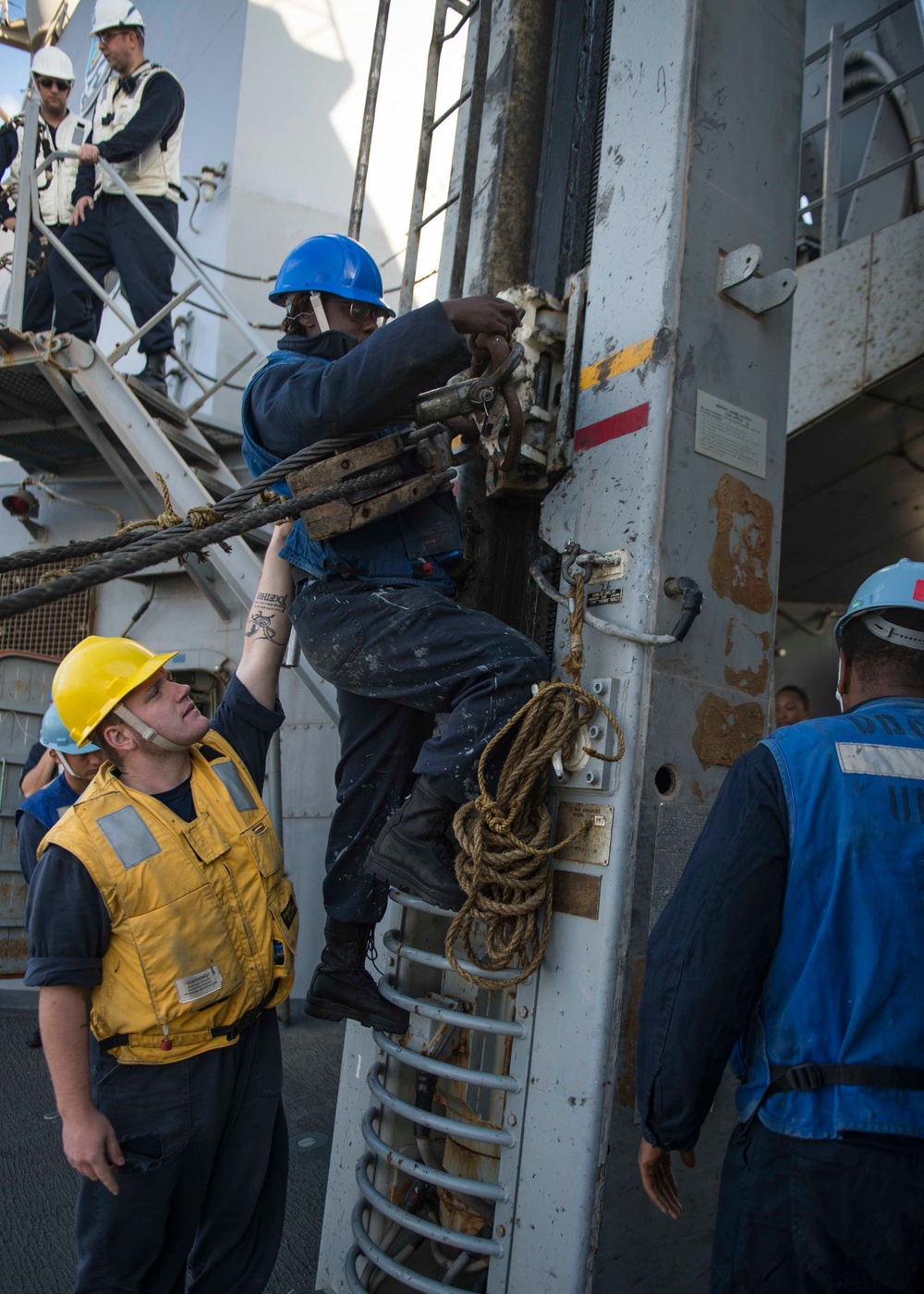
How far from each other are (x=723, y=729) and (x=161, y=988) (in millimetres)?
1501

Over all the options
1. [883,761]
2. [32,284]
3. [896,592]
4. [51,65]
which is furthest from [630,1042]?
[51,65]

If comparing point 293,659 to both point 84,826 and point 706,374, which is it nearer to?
point 84,826

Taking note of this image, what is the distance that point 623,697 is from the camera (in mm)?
2311

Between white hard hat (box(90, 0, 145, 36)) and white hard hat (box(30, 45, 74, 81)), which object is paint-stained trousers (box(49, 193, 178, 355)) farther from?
white hard hat (box(30, 45, 74, 81))

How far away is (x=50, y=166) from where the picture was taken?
619 centimetres

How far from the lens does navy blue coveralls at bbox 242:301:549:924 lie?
2.20 metres

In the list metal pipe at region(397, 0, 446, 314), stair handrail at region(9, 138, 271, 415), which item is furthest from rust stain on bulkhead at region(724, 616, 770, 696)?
stair handrail at region(9, 138, 271, 415)

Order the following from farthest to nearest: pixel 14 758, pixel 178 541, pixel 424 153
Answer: pixel 14 758
pixel 424 153
pixel 178 541

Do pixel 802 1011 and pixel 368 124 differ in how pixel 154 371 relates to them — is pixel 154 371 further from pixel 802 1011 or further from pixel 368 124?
pixel 802 1011

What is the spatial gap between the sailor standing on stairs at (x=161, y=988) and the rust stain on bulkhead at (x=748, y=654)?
50.8 inches

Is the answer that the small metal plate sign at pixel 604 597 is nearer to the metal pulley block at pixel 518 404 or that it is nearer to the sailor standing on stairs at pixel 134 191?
the metal pulley block at pixel 518 404

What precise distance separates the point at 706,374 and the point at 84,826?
6.25 feet

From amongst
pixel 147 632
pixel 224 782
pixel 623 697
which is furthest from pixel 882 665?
pixel 147 632

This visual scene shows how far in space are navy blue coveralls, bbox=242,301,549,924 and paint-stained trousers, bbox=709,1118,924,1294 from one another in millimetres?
1003
